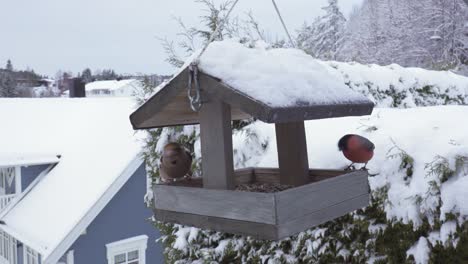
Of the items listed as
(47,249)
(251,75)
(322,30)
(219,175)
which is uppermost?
(322,30)

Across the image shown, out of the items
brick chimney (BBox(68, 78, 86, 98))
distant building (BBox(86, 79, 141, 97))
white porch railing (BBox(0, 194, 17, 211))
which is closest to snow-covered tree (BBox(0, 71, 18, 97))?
distant building (BBox(86, 79, 141, 97))

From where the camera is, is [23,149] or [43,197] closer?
[43,197]

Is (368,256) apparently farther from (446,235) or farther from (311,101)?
(311,101)

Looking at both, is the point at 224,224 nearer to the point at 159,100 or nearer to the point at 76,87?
the point at 159,100

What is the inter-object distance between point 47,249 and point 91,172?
1.95 metres

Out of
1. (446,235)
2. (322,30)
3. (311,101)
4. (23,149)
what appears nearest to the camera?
(311,101)

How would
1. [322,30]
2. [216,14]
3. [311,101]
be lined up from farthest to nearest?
[322,30], [216,14], [311,101]

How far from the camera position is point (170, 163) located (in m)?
1.98

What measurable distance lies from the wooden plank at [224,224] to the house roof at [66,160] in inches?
208

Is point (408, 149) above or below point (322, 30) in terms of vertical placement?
below

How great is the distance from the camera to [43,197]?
820 centimetres

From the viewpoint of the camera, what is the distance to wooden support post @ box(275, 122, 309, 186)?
1971 millimetres

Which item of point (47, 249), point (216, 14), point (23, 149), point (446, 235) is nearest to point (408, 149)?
point (446, 235)

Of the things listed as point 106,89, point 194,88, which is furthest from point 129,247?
point 106,89
